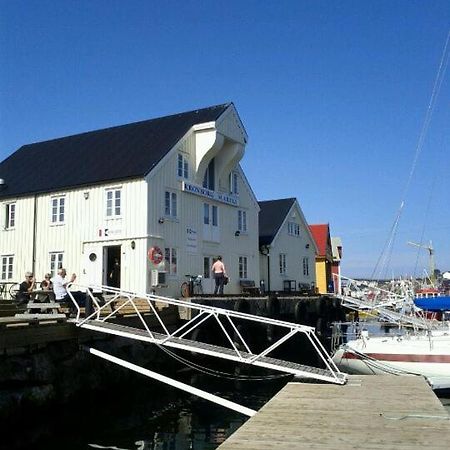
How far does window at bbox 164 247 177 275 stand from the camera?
24.0 metres

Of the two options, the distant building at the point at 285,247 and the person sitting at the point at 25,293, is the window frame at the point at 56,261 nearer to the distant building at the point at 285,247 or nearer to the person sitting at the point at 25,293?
the person sitting at the point at 25,293

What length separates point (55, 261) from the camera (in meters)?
25.4

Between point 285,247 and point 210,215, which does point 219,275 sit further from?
point 285,247

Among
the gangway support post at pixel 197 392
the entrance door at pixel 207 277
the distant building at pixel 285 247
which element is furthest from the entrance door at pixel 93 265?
the distant building at pixel 285 247

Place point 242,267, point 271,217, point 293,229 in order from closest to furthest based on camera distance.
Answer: point 242,267
point 271,217
point 293,229

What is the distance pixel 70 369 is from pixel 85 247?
10129mm

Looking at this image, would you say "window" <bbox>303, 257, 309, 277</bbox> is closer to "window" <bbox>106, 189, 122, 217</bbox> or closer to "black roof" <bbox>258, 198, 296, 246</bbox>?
"black roof" <bbox>258, 198, 296, 246</bbox>

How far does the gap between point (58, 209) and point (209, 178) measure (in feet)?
23.8

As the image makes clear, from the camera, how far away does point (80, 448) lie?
11.5 meters

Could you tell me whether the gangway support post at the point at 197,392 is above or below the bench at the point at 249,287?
below

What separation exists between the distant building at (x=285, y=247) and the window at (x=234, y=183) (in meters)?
4.73

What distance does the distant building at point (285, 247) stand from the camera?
3353 centimetres

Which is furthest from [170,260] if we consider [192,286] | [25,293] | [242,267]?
[25,293]

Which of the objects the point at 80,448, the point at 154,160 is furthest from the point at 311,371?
the point at 154,160
